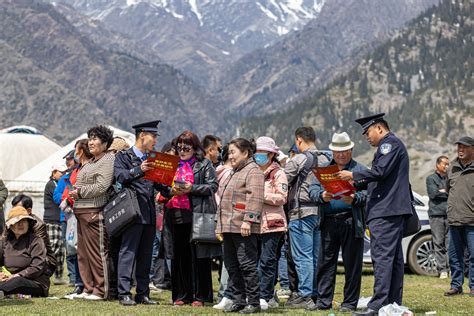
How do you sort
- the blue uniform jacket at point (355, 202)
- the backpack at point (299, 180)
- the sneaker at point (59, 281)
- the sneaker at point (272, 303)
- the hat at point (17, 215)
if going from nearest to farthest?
the blue uniform jacket at point (355, 202), the sneaker at point (272, 303), the backpack at point (299, 180), the hat at point (17, 215), the sneaker at point (59, 281)

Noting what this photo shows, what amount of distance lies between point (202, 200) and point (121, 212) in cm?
98

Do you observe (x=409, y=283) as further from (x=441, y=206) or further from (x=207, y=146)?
(x=207, y=146)

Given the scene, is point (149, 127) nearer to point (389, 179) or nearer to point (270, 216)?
point (270, 216)

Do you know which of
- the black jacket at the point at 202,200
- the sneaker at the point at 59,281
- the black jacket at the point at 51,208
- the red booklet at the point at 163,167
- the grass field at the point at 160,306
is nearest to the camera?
the grass field at the point at 160,306

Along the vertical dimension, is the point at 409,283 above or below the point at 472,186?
below

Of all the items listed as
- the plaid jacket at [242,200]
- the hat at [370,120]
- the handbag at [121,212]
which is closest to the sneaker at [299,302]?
the plaid jacket at [242,200]

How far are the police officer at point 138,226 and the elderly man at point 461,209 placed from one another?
4.62 metres

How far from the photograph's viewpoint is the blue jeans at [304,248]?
11.3 metres

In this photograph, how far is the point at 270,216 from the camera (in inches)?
420

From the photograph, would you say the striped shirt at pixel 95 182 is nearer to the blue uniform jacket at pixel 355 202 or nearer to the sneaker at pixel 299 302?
the blue uniform jacket at pixel 355 202

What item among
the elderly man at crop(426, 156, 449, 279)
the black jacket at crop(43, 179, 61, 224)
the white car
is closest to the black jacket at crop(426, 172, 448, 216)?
the elderly man at crop(426, 156, 449, 279)

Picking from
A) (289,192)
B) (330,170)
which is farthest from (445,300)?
(330,170)

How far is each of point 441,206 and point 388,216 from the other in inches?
300

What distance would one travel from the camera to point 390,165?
30.5 ft
